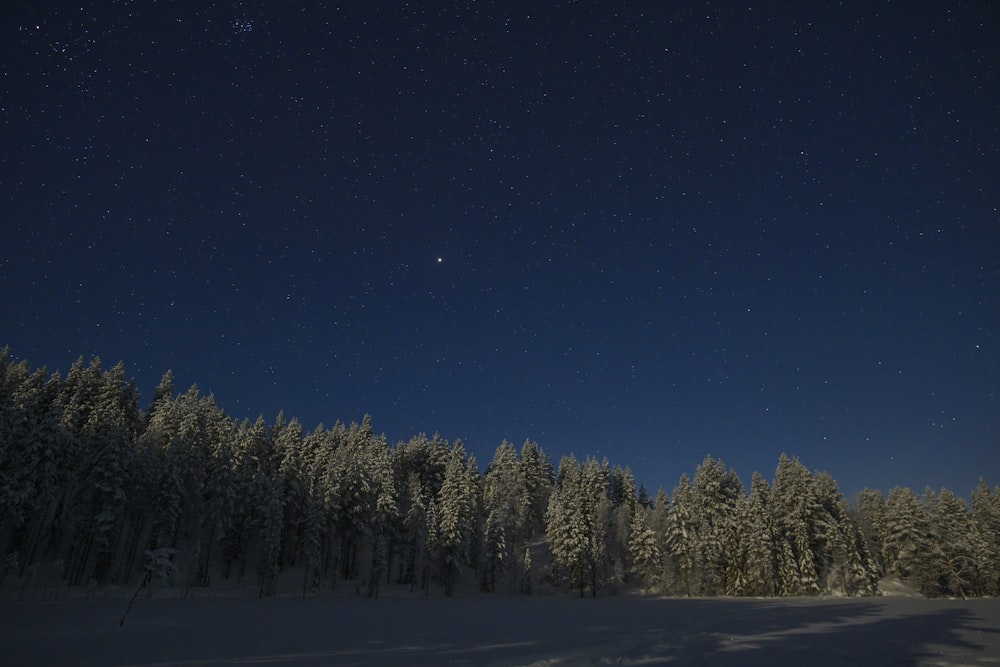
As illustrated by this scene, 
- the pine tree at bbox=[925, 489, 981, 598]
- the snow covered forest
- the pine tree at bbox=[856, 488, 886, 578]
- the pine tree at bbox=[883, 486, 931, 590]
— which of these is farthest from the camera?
the pine tree at bbox=[856, 488, 886, 578]

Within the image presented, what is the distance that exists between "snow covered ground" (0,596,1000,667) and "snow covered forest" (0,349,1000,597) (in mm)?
18782

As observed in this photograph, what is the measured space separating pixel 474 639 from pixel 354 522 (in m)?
47.5

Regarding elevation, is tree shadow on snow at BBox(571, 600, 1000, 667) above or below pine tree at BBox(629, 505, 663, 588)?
below

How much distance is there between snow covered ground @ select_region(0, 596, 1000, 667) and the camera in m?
17.4

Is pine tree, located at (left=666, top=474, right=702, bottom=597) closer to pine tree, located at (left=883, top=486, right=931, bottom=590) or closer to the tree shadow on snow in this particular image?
pine tree, located at (left=883, top=486, right=931, bottom=590)

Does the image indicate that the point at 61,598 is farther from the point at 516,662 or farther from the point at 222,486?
the point at 516,662

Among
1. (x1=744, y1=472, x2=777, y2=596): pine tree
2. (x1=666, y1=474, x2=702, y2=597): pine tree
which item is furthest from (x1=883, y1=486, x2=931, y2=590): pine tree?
(x1=666, y1=474, x2=702, y2=597): pine tree

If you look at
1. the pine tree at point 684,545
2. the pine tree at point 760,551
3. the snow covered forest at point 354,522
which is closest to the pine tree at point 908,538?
the snow covered forest at point 354,522

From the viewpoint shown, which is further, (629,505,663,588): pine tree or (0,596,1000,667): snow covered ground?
(629,505,663,588): pine tree

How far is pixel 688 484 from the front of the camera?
80.4m

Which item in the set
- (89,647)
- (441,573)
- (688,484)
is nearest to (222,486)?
(441,573)

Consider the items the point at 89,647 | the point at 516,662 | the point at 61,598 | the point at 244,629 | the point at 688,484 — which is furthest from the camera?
the point at 688,484

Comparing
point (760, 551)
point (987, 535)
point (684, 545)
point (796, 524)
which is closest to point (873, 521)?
point (987, 535)

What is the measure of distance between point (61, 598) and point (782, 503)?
270ft
